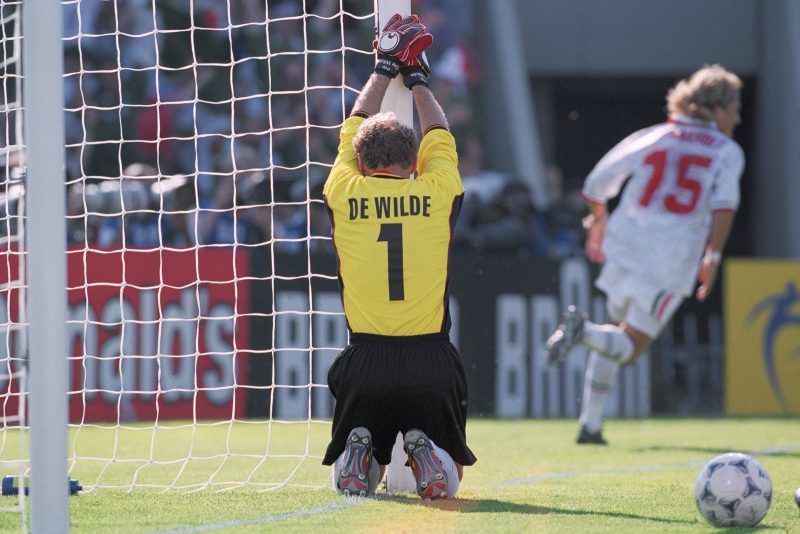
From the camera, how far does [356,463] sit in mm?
4648

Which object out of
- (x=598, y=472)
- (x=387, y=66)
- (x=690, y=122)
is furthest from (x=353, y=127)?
(x=690, y=122)

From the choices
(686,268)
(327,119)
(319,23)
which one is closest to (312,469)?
(686,268)

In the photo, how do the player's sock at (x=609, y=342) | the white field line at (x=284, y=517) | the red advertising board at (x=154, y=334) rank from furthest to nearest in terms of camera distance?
the red advertising board at (x=154, y=334)
the player's sock at (x=609, y=342)
the white field line at (x=284, y=517)

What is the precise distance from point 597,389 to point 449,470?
10.7 ft

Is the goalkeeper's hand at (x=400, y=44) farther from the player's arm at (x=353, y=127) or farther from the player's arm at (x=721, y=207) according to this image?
the player's arm at (x=721, y=207)

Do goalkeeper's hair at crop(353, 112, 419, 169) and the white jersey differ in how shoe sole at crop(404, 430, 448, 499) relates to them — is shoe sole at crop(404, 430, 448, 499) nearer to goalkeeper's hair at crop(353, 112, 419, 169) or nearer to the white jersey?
goalkeeper's hair at crop(353, 112, 419, 169)

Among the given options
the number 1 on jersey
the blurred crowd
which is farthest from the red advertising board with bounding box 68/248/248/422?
the number 1 on jersey

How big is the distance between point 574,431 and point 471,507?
4.33 m

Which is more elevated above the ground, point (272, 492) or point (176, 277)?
point (176, 277)

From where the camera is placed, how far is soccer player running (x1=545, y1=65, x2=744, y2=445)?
7.73m

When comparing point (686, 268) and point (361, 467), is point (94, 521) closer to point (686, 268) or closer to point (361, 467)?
point (361, 467)

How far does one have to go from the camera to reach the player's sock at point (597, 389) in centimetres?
770

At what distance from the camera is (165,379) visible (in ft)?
30.7

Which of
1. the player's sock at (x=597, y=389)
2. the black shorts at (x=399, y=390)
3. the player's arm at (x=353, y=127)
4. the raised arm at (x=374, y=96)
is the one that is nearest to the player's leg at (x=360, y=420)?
the black shorts at (x=399, y=390)
